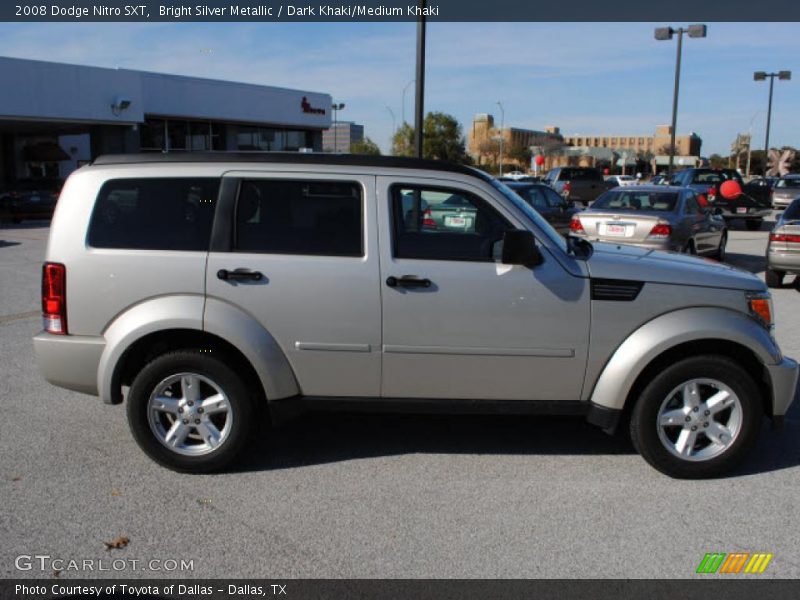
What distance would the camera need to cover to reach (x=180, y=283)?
451 centimetres

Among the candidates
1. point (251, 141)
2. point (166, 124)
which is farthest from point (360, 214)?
point (251, 141)

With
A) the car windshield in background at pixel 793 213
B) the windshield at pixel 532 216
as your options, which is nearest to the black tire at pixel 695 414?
the windshield at pixel 532 216

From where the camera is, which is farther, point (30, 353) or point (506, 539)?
point (30, 353)

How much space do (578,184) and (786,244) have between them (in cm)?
1814

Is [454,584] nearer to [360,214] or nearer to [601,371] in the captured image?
[601,371]

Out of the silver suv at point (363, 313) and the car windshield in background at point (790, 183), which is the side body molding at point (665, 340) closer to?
the silver suv at point (363, 313)

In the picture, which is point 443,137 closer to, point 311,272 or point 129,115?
point 129,115

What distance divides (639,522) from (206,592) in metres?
2.25

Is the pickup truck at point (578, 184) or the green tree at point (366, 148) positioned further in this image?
the green tree at point (366, 148)

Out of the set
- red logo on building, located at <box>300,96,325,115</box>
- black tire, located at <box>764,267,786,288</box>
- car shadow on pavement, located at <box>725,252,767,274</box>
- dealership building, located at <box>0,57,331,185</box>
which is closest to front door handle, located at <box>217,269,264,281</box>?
black tire, located at <box>764,267,786,288</box>

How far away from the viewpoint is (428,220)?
4.66m

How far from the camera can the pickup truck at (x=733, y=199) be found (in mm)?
23719

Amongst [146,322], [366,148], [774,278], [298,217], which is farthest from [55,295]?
[366,148]

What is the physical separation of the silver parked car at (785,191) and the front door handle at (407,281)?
1201 inches
